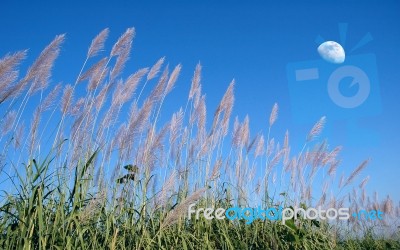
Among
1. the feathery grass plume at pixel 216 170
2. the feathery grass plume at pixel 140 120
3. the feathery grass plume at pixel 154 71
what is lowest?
the feathery grass plume at pixel 216 170

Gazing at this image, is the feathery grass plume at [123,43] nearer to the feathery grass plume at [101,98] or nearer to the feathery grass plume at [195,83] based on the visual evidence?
the feathery grass plume at [101,98]

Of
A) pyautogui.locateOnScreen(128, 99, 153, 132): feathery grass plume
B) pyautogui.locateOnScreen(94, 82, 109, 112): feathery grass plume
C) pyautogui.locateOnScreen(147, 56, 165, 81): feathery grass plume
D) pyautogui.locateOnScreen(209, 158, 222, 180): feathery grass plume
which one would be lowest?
pyautogui.locateOnScreen(209, 158, 222, 180): feathery grass plume

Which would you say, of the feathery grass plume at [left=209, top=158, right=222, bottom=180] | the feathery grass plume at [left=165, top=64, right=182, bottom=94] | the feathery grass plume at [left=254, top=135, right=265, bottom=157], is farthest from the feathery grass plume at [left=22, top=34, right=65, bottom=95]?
the feathery grass plume at [left=254, top=135, right=265, bottom=157]

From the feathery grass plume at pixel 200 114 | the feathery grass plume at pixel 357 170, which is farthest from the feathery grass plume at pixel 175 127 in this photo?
the feathery grass plume at pixel 357 170

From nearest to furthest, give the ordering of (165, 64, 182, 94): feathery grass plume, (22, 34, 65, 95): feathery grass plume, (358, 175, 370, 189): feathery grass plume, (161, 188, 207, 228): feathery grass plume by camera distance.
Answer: (161, 188, 207, 228): feathery grass plume, (22, 34, 65, 95): feathery grass plume, (165, 64, 182, 94): feathery grass plume, (358, 175, 370, 189): feathery grass plume

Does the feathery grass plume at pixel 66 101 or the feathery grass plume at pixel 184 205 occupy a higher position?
the feathery grass plume at pixel 66 101

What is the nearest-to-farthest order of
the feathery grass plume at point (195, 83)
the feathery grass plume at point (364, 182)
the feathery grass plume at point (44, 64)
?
the feathery grass plume at point (44, 64) → the feathery grass plume at point (195, 83) → the feathery grass plume at point (364, 182)

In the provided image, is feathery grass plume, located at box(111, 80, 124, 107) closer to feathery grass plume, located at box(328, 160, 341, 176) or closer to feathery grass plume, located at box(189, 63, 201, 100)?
feathery grass plume, located at box(189, 63, 201, 100)

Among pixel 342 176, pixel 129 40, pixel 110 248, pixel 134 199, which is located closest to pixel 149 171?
pixel 134 199

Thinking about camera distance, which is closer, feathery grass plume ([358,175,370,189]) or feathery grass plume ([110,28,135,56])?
feathery grass plume ([110,28,135,56])

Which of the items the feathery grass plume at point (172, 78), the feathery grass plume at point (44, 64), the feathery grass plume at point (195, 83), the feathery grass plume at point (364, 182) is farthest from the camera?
the feathery grass plume at point (364, 182)

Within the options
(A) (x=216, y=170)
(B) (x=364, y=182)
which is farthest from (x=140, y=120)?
(B) (x=364, y=182)

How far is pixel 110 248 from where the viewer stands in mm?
2574

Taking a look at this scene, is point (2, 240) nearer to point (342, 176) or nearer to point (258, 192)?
point (258, 192)
